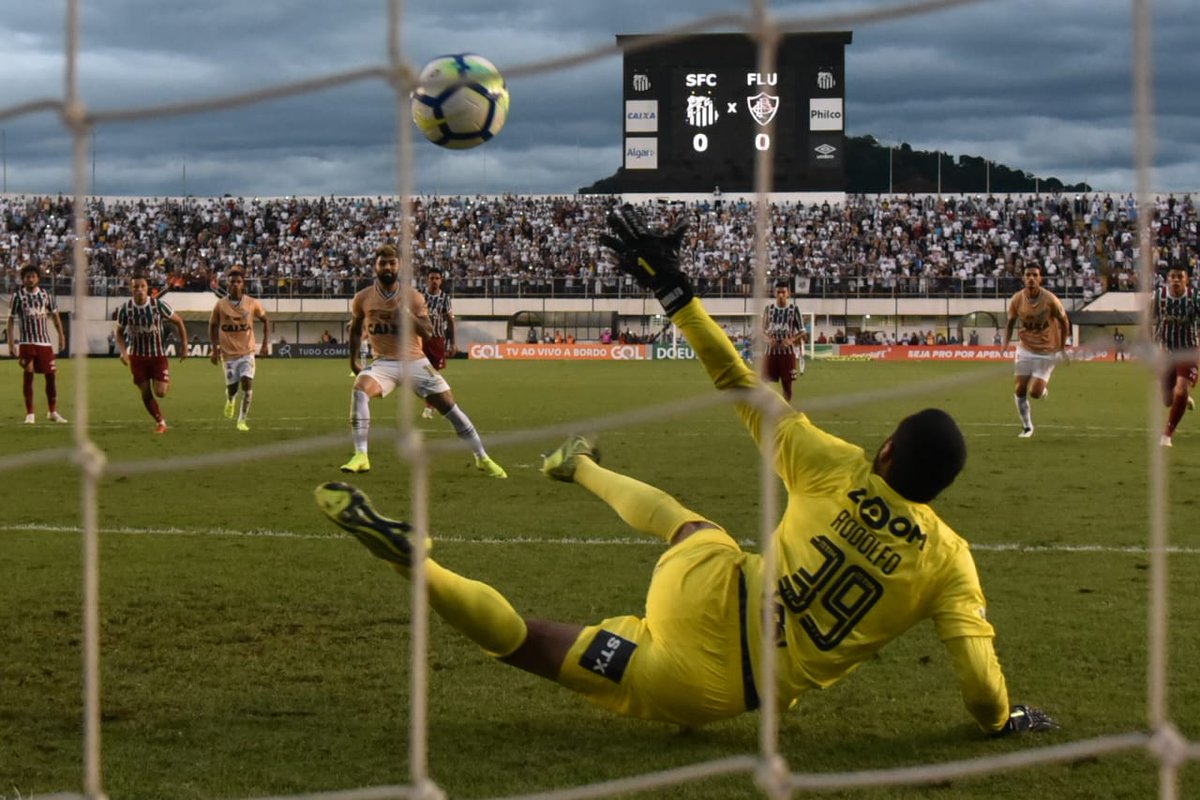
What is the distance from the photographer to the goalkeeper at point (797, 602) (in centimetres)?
380

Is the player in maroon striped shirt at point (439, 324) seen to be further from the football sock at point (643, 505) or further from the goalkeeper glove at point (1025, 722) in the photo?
the goalkeeper glove at point (1025, 722)

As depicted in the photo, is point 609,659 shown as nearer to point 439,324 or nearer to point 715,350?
point 715,350

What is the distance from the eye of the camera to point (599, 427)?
133 inches

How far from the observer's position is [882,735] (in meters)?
3.97

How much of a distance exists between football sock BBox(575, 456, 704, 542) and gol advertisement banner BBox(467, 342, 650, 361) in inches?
1421

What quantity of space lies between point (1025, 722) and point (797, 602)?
0.77 metres

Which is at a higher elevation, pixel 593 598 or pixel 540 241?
pixel 540 241

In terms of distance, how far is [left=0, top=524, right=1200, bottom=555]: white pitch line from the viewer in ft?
23.1

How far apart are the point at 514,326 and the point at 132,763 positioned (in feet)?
144

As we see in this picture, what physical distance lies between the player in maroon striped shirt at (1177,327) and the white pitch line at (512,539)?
541 centimetres

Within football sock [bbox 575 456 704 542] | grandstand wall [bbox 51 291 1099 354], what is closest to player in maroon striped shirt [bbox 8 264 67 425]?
football sock [bbox 575 456 704 542]

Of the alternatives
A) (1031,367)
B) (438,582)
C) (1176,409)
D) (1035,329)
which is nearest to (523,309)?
(1035,329)

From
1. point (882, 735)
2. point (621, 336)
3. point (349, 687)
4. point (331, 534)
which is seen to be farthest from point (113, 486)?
point (621, 336)

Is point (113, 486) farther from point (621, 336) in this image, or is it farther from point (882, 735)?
point (621, 336)
